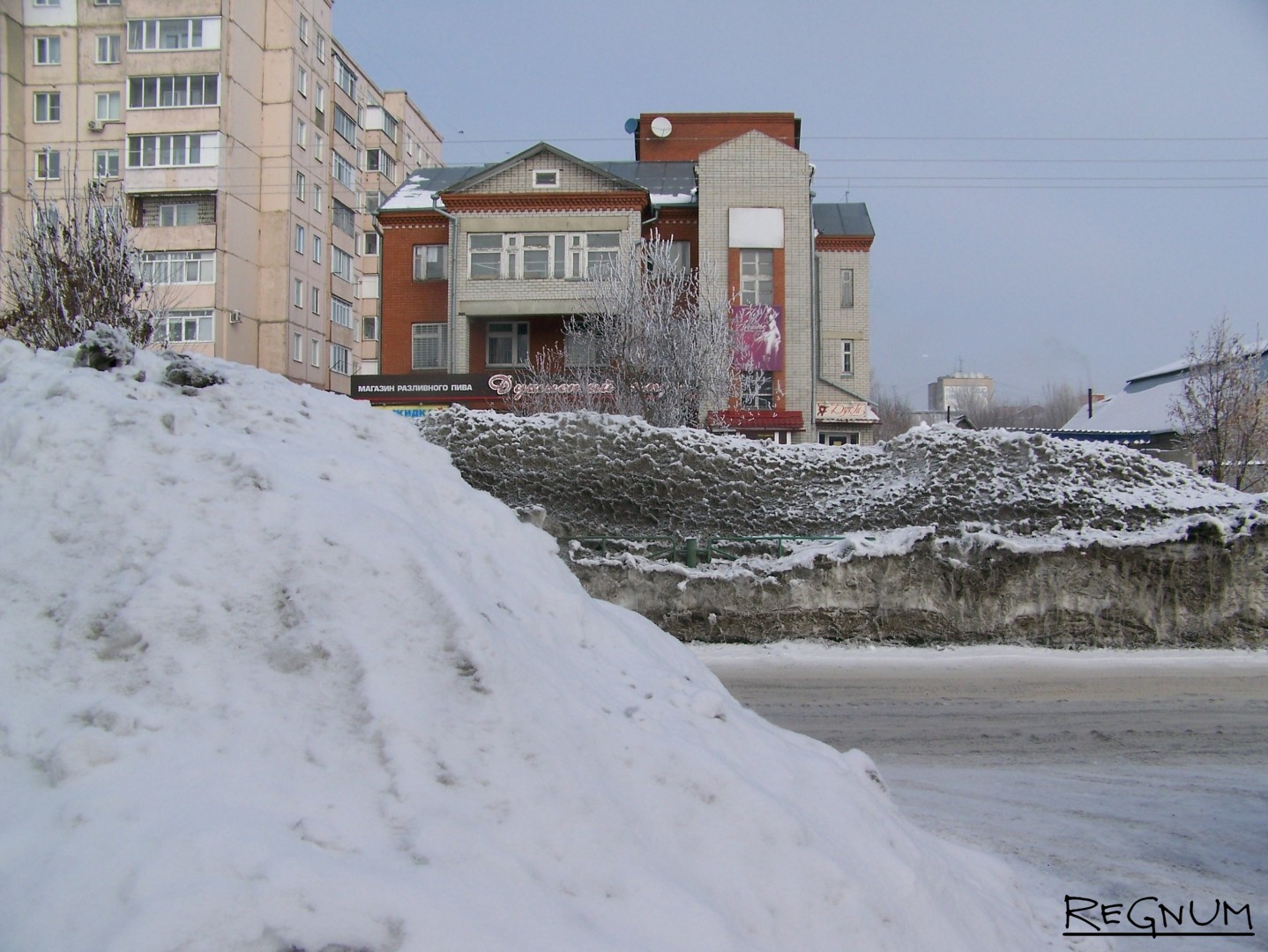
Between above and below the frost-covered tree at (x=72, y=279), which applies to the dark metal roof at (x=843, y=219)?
above

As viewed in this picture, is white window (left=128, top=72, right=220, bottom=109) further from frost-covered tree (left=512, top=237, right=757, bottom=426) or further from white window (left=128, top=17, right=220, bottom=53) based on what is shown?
frost-covered tree (left=512, top=237, right=757, bottom=426)

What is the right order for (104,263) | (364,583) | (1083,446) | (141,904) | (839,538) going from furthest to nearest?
(104,263), (1083,446), (839,538), (364,583), (141,904)

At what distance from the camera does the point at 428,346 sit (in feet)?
121

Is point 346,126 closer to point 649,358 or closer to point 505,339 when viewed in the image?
point 505,339

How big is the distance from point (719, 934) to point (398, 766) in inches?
40.0

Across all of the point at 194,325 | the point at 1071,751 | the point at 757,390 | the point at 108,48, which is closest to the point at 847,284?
the point at 757,390

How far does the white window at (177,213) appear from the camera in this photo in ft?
137

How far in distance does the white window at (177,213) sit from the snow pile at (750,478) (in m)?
33.4

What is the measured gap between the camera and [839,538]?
13.4m

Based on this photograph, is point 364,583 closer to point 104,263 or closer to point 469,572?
point 469,572

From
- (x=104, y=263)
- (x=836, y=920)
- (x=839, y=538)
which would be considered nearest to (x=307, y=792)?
(x=836, y=920)

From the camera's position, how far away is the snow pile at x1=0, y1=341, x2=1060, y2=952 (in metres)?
2.24

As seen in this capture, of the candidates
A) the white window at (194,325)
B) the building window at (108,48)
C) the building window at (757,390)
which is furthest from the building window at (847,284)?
the building window at (108,48)

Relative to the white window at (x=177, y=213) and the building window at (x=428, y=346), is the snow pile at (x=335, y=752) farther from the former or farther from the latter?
the white window at (x=177, y=213)
